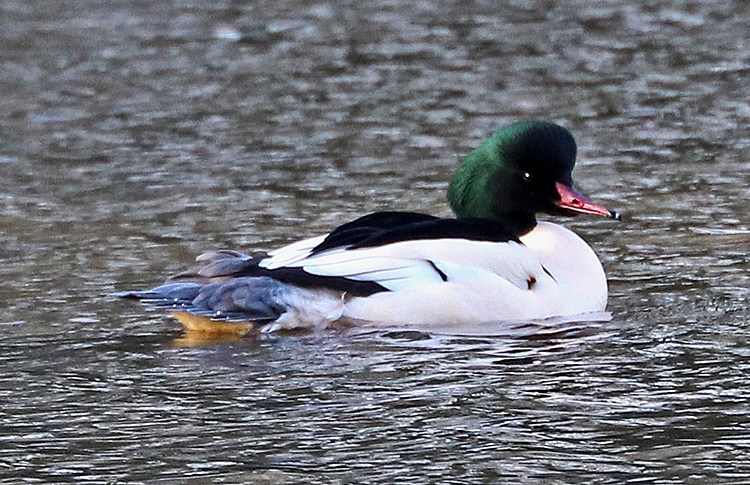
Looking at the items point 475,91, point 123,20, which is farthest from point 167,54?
point 475,91

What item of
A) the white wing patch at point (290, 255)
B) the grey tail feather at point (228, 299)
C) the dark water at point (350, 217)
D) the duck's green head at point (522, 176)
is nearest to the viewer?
the dark water at point (350, 217)

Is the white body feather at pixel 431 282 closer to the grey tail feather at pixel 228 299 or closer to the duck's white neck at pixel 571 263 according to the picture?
the grey tail feather at pixel 228 299

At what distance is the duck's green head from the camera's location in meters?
7.05

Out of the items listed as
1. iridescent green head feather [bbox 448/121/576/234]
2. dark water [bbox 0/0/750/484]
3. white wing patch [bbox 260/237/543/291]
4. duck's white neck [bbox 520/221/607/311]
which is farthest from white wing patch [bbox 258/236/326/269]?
duck's white neck [bbox 520/221/607/311]

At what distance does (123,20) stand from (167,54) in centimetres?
154

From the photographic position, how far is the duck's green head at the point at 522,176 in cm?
705

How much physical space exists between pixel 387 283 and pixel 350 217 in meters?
2.07

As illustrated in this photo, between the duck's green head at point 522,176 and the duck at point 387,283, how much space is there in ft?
0.86

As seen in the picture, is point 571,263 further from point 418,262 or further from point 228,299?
point 228,299

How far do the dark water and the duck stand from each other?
138mm

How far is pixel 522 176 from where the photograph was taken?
7105 millimetres

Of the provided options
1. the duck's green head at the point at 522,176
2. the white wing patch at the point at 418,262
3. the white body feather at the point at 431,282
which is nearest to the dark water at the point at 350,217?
the white body feather at the point at 431,282

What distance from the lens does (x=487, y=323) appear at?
668 cm

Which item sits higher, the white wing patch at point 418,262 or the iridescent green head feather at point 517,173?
the iridescent green head feather at point 517,173
